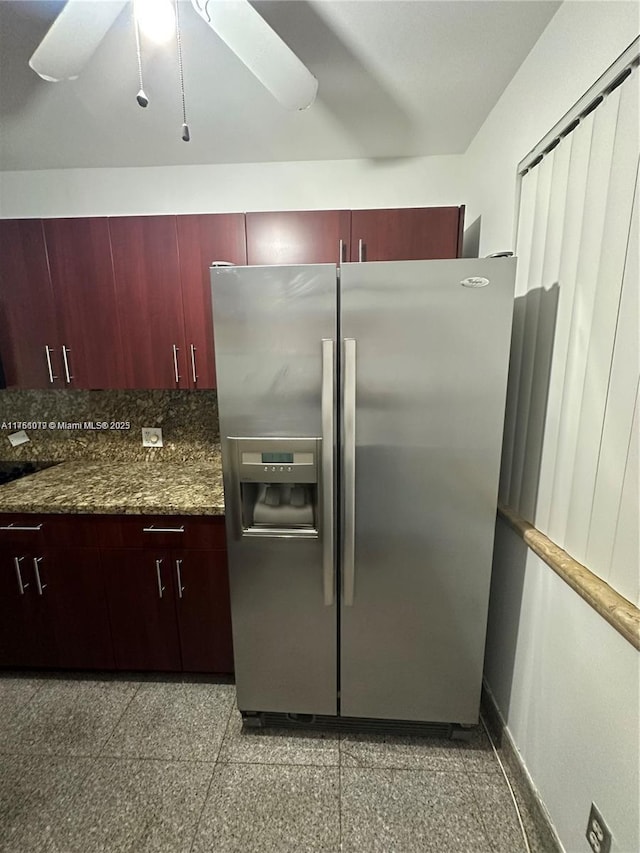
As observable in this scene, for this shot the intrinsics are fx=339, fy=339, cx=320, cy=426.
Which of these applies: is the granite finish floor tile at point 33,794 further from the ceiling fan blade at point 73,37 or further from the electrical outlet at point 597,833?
the ceiling fan blade at point 73,37

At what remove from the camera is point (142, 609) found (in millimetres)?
1596

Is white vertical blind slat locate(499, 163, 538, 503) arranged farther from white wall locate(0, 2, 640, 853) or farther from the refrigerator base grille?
the refrigerator base grille

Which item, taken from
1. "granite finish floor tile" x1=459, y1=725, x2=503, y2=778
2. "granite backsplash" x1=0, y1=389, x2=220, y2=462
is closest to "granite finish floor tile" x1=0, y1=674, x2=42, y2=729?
"granite backsplash" x1=0, y1=389, x2=220, y2=462

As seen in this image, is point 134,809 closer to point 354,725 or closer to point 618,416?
point 354,725

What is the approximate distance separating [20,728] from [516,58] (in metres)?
3.29

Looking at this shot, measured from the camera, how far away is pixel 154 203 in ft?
6.16

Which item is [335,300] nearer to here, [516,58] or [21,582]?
[516,58]

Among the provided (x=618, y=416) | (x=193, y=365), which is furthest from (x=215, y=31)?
(x=618, y=416)

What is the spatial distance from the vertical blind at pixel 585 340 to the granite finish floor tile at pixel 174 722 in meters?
1.59

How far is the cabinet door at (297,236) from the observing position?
1574 mm

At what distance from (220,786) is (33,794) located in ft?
2.24

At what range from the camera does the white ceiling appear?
3.42ft

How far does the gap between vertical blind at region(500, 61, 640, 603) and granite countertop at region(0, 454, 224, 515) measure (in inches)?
50.2

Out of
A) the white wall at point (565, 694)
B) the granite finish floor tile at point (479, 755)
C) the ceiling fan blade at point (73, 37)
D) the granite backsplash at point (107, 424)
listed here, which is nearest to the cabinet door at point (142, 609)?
the granite backsplash at point (107, 424)
